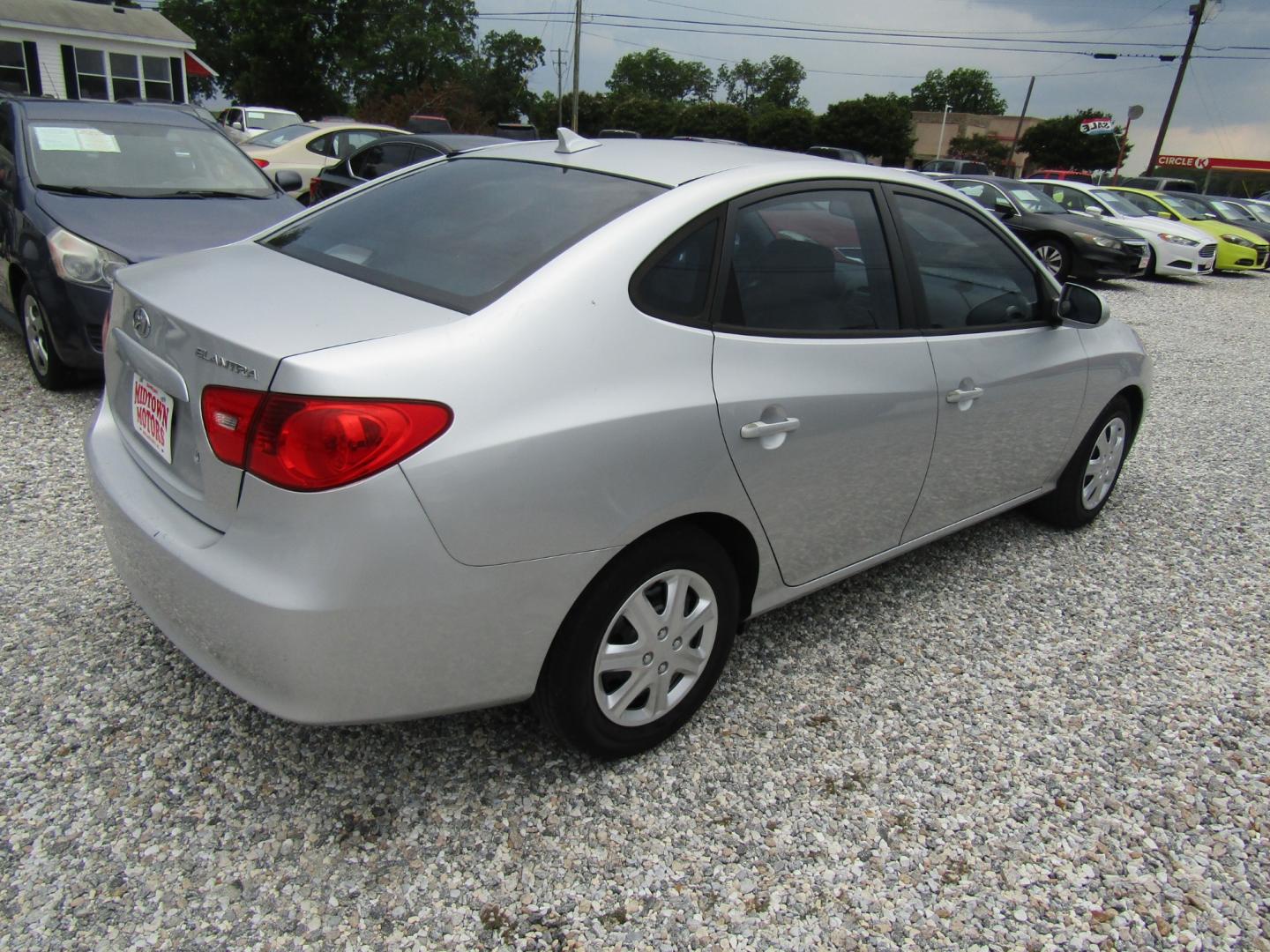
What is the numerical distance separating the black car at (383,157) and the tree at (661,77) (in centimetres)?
10735

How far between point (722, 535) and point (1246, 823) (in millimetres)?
1598

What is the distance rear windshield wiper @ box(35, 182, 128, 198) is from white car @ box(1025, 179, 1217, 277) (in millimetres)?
13788

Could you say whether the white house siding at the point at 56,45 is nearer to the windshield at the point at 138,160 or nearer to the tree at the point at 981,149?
the windshield at the point at 138,160

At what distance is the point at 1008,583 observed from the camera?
372 centimetres

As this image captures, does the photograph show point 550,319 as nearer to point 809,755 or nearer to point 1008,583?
point 809,755

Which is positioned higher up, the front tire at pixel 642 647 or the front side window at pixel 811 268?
the front side window at pixel 811 268

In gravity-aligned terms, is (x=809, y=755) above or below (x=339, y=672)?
below

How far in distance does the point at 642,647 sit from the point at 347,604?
80 centimetres

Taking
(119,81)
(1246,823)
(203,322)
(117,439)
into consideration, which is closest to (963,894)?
(1246,823)

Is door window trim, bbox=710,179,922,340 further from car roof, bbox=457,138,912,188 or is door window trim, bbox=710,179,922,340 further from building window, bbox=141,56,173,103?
building window, bbox=141,56,173,103

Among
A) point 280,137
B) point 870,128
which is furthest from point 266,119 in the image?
point 870,128

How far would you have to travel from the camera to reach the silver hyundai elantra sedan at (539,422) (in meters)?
1.81

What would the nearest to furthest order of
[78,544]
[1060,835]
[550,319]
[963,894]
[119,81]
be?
[550,319]
[963,894]
[1060,835]
[78,544]
[119,81]

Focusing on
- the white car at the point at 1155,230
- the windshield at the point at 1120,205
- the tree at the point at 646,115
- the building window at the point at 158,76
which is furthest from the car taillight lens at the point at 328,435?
the tree at the point at 646,115
